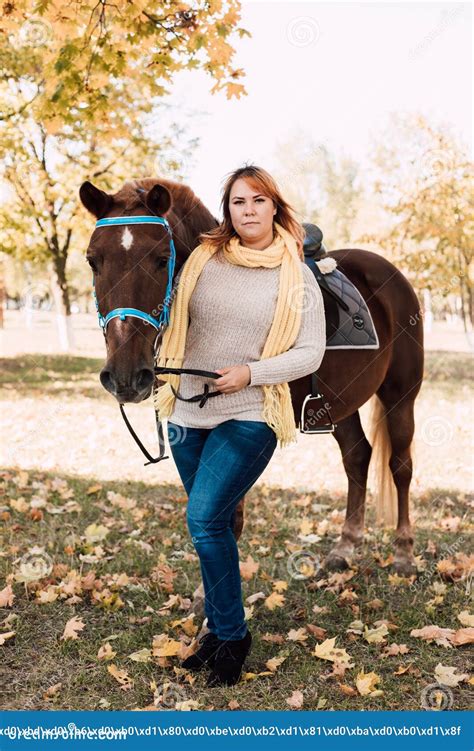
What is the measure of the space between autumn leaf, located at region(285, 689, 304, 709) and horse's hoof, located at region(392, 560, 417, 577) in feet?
5.43

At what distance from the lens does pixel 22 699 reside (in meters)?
2.98

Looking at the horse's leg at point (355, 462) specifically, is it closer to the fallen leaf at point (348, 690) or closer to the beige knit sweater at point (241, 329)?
the fallen leaf at point (348, 690)

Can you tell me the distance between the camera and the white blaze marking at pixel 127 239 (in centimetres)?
261

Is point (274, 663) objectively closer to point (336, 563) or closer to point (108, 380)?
point (336, 563)

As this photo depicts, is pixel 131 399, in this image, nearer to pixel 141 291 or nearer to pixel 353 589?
pixel 141 291

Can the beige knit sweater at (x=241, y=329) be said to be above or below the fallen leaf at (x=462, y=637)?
above

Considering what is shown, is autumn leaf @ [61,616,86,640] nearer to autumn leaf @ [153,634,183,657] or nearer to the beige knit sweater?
autumn leaf @ [153,634,183,657]

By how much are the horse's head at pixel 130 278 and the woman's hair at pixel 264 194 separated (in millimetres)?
207

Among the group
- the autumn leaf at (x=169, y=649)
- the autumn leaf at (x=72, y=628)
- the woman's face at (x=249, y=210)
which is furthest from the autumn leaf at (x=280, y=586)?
the woman's face at (x=249, y=210)

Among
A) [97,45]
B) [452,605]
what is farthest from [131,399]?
[97,45]

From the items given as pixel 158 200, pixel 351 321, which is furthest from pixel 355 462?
pixel 158 200

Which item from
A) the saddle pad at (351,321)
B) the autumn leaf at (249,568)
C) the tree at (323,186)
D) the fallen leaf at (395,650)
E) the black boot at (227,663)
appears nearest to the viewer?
the black boot at (227,663)

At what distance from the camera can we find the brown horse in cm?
258

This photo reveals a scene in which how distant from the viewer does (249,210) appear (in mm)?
2781
